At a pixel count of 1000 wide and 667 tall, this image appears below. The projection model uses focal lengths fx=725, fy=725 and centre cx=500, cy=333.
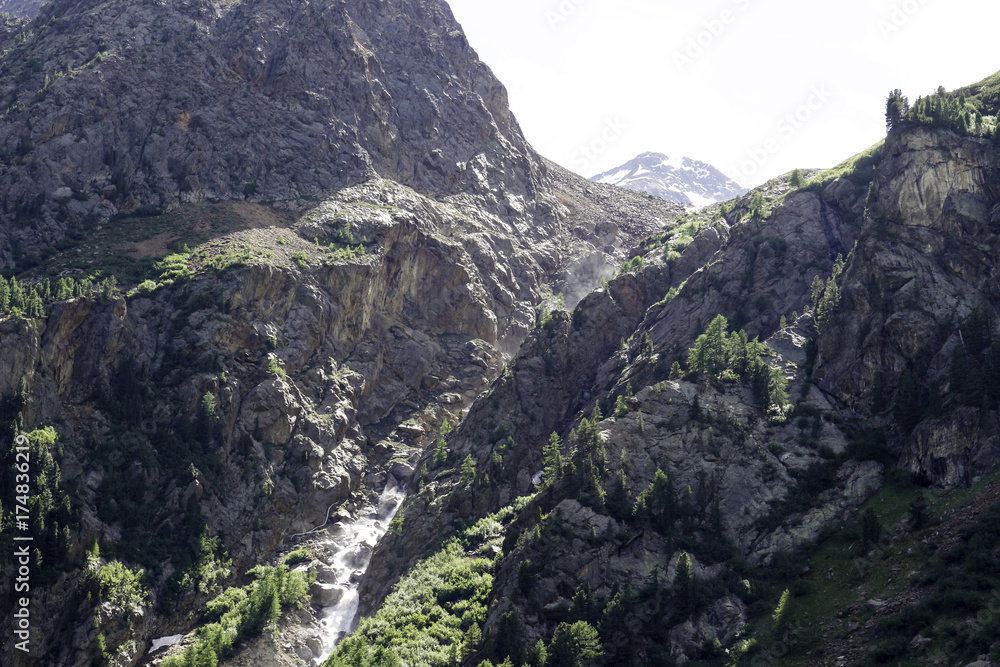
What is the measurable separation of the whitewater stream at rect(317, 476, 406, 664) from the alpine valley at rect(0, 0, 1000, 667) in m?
0.53

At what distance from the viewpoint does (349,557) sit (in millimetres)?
100375

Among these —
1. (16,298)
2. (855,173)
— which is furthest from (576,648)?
(855,173)

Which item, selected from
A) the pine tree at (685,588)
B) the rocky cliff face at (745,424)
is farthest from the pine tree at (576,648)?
the pine tree at (685,588)

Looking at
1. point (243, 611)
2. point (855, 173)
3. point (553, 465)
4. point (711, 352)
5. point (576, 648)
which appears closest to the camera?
point (576, 648)

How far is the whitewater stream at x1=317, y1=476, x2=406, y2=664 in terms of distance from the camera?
90.5 metres

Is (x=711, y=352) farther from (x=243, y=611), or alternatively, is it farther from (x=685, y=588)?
(x=243, y=611)

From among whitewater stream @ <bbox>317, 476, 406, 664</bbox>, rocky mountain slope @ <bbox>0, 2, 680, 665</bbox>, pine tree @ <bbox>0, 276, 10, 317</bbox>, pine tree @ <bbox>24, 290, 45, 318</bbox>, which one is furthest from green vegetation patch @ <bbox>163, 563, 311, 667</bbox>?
pine tree @ <bbox>0, 276, 10, 317</bbox>

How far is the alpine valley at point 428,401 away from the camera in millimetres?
70438

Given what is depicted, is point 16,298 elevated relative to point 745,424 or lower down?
elevated

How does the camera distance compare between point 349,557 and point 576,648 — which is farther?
point 349,557

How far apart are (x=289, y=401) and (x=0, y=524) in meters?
39.3

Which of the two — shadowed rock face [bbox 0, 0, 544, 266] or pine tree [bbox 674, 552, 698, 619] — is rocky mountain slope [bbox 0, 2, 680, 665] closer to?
shadowed rock face [bbox 0, 0, 544, 266]

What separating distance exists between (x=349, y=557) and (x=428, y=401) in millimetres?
34622

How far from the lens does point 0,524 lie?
72.1 m
